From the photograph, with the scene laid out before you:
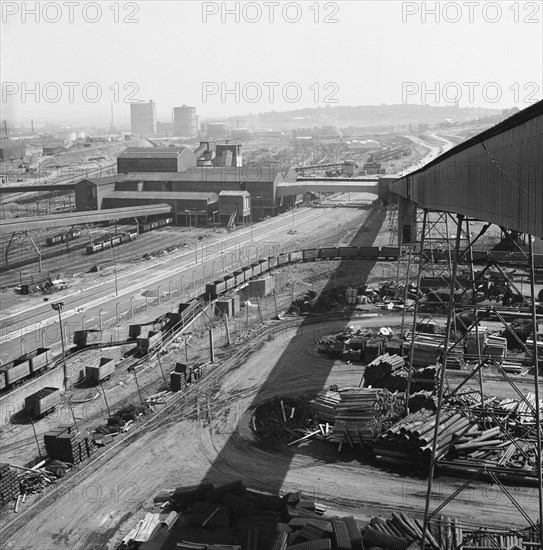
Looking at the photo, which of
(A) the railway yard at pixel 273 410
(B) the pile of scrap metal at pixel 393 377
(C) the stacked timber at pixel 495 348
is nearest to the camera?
(A) the railway yard at pixel 273 410

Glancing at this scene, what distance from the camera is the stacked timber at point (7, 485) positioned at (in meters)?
14.4

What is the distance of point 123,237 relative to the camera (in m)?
46.6

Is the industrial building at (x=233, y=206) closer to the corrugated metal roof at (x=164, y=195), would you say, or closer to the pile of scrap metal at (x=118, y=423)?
the corrugated metal roof at (x=164, y=195)

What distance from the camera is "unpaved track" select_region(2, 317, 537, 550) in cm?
1358

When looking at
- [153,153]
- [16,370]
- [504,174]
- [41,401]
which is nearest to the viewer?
[504,174]

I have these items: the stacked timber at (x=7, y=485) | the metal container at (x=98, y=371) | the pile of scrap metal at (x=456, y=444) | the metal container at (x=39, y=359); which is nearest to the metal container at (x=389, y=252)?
the metal container at (x=98, y=371)

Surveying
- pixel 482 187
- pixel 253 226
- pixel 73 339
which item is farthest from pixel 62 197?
pixel 482 187

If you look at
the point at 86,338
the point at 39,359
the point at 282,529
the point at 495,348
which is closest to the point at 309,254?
the point at 86,338

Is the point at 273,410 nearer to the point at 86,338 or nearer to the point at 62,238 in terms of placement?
the point at 86,338

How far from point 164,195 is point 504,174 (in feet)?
162

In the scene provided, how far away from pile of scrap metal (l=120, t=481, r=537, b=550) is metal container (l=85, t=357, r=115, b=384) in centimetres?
807

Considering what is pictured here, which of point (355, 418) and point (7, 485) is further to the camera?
point (355, 418)

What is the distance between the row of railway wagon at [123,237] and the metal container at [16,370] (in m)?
22.4

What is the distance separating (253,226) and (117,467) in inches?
1471
